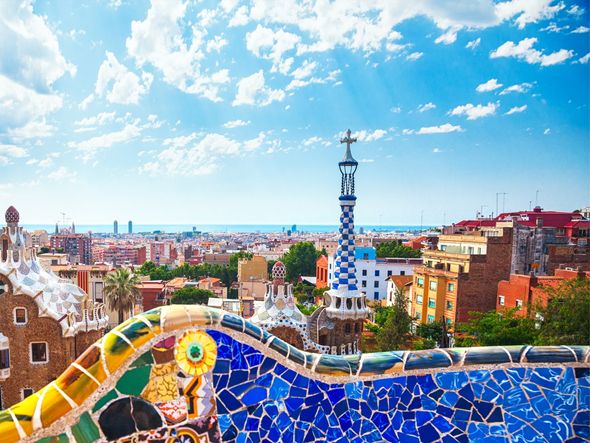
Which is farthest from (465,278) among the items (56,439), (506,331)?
(56,439)

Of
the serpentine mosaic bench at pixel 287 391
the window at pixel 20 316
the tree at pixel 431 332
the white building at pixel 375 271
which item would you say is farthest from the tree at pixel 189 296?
the serpentine mosaic bench at pixel 287 391

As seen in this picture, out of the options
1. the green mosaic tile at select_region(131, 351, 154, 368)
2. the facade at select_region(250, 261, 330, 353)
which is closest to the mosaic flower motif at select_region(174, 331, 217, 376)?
the green mosaic tile at select_region(131, 351, 154, 368)

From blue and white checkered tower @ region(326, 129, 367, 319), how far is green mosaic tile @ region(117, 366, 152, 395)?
33.7 ft

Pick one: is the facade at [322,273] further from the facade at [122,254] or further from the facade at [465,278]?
the facade at [122,254]

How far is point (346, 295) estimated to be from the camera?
13.5 m

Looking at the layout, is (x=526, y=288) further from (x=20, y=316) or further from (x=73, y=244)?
(x=73, y=244)

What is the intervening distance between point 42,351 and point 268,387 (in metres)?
12.1

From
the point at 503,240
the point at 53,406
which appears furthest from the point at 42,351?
the point at 503,240

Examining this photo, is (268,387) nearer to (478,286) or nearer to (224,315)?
(224,315)

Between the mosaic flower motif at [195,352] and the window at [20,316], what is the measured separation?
1165 cm

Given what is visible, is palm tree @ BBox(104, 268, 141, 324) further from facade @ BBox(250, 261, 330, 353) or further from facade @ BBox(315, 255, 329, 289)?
facade @ BBox(315, 255, 329, 289)

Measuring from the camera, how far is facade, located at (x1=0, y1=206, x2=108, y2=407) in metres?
12.7

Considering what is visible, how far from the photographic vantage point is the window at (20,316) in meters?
12.7

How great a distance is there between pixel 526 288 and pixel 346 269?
16012 millimetres
